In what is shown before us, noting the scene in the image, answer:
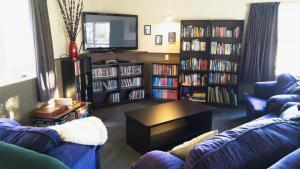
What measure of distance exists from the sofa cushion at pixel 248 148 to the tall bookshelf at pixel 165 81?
3.81 meters

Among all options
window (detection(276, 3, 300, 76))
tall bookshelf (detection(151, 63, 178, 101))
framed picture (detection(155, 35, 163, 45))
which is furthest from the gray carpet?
framed picture (detection(155, 35, 163, 45))

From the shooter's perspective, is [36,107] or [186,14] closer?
[36,107]

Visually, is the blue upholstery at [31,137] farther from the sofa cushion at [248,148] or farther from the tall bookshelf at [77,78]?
the tall bookshelf at [77,78]

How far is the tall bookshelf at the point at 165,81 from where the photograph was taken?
519cm

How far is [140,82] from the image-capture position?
209 inches

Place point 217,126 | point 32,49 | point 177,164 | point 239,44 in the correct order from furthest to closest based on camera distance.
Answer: point 239,44
point 217,126
point 32,49
point 177,164

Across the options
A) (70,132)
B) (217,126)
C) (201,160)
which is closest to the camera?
(201,160)

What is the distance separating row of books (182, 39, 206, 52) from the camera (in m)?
4.89

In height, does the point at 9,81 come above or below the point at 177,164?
above

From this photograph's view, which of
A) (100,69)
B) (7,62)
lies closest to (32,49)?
(7,62)

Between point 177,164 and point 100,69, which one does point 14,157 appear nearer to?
point 177,164

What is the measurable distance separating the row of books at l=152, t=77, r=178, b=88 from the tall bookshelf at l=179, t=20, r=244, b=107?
186 mm

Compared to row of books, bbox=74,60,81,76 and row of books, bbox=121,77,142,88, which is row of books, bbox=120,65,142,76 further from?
row of books, bbox=74,60,81,76

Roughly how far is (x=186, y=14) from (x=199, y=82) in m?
1.49
